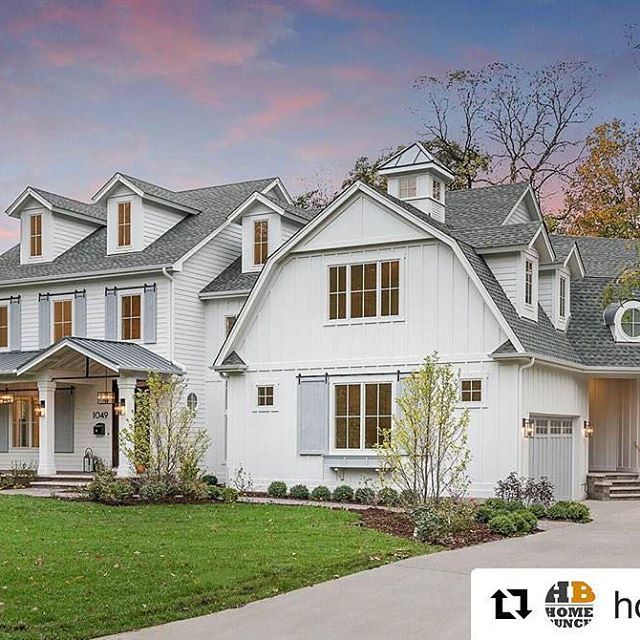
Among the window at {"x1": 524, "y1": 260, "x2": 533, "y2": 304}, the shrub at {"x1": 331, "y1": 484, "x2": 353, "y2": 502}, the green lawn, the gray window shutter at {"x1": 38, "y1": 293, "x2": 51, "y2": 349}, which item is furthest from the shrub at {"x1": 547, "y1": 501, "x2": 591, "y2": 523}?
the gray window shutter at {"x1": 38, "y1": 293, "x2": 51, "y2": 349}

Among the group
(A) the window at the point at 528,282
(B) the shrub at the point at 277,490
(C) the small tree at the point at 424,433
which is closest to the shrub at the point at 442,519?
(C) the small tree at the point at 424,433

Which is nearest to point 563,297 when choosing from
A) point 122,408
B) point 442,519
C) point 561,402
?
point 561,402

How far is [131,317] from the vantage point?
80.4 ft

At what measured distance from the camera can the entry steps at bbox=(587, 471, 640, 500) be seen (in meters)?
21.2

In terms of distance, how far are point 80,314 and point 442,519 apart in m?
14.3

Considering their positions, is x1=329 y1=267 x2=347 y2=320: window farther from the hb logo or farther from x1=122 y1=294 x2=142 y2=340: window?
the hb logo

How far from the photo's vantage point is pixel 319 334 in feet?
67.8

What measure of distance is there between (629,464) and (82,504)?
12439 mm

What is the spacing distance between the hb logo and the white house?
12273 mm

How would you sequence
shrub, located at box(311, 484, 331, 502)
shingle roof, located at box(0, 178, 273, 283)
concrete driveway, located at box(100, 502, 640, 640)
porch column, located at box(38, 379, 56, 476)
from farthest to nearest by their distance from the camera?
shingle roof, located at box(0, 178, 273, 283) < porch column, located at box(38, 379, 56, 476) < shrub, located at box(311, 484, 331, 502) < concrete driveway, located at box(100, 502, 640, 640)

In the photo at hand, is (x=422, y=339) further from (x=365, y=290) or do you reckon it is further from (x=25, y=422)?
(x=25, y=422)

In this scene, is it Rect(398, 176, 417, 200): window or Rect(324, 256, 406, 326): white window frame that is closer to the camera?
Rect(324, 256, 406, 326): white window frame

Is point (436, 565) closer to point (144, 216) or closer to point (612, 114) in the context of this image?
point (144, 216)

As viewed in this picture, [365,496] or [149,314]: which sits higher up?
[149,314]
